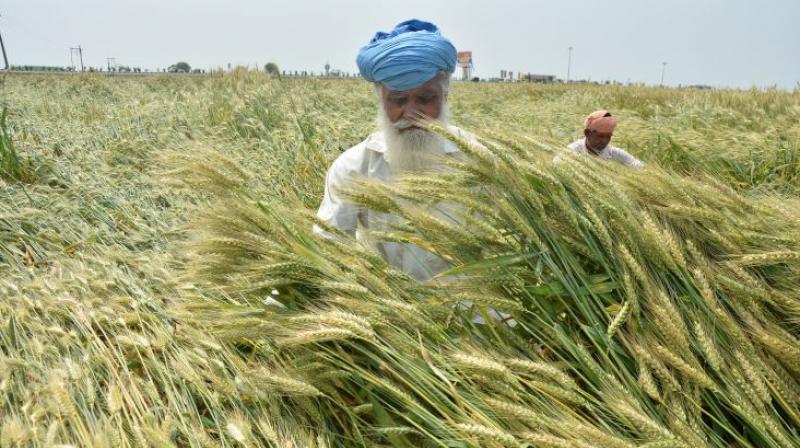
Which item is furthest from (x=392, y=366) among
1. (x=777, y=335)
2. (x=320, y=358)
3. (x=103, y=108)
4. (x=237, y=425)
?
(x=103, y=108)

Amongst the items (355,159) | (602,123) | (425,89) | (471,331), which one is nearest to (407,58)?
(425,89)

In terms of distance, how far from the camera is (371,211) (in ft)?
6.10

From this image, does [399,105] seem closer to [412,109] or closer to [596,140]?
[412,109]

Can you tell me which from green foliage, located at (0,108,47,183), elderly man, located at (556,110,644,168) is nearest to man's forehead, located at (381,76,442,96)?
elderly man, located at (556,110,644,168)

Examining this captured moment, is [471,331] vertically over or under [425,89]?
under

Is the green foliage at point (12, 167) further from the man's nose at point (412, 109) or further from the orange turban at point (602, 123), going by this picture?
the orange turban at point (602, 123)

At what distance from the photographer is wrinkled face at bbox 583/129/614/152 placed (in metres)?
4.32

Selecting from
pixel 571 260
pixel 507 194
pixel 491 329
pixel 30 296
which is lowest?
pixel 30 296

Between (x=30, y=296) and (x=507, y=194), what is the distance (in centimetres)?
171

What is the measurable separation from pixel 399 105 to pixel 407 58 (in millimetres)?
225

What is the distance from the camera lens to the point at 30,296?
5.70 ft

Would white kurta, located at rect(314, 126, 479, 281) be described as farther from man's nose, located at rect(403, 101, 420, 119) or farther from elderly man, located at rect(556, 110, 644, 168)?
elderly man, located at rect(556, 110, 644, 168)

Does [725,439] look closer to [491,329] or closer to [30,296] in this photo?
[491,329]

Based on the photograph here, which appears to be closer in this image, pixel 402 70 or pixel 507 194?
pixel 507 194
